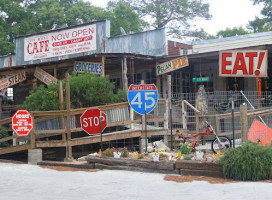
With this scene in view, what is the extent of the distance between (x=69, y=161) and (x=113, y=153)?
2235mm

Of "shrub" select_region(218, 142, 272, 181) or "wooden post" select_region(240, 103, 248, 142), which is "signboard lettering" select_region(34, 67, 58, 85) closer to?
"wooden post" select_region(240, 103, 248, 142)

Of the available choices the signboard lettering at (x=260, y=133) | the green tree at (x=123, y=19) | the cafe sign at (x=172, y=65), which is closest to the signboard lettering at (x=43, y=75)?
the cafe sign at (x=172, y=65)

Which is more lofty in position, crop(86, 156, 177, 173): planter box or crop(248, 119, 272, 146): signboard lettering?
crop(248, 119, 272, 146): signboard lettering

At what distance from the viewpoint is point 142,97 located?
39.4 feet

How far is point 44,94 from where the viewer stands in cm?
1548

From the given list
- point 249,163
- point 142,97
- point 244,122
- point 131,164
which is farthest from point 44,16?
point 249,163

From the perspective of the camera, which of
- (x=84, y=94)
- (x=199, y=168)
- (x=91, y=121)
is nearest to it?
(x=199, y=168)

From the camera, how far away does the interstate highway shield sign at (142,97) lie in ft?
39.2

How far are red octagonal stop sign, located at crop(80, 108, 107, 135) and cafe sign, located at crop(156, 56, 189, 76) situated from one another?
A: 5.65 m

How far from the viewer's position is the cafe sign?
17.2m

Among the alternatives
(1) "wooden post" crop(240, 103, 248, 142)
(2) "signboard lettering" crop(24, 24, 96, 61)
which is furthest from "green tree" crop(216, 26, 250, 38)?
(1) "wooden post" crop(240, 103, 248, 142)

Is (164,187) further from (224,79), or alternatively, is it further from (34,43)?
(34,43)

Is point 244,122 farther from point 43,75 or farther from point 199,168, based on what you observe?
point 43,75

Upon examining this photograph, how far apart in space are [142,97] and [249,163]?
4.26 meters
